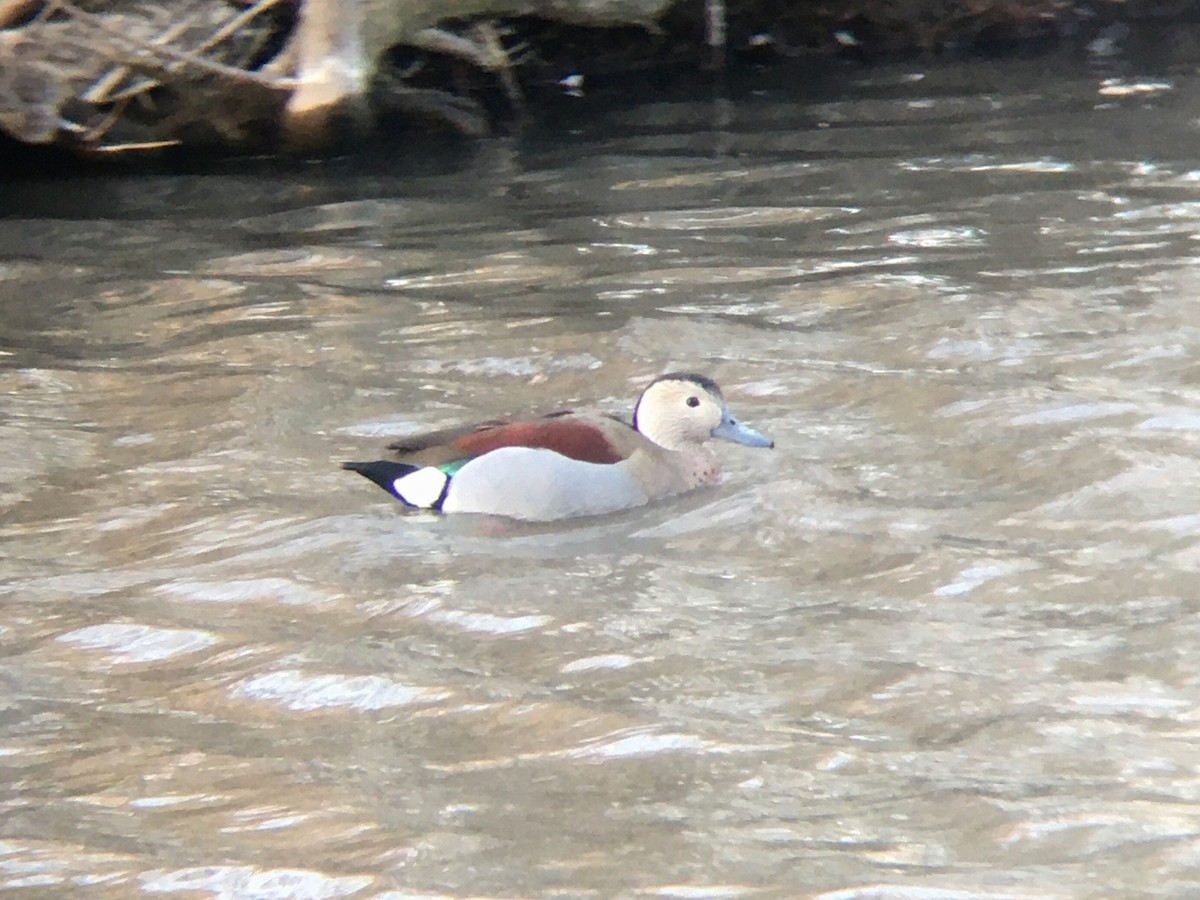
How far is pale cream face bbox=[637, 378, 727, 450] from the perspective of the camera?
6129 mm

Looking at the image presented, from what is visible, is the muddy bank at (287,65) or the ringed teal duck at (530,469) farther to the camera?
the muddy bank at (287,65)

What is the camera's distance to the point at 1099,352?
7059 mm

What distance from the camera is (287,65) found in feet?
37.2

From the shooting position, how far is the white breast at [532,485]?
5.62 meters

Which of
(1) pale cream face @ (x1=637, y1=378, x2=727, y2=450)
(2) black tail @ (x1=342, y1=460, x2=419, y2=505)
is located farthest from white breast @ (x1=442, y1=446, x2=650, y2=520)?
(1) pale cream face @ (x1=637, y1=378, x2=727, y2=450)

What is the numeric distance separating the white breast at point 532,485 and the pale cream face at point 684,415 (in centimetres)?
44

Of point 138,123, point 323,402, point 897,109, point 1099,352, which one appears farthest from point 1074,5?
point 323,402

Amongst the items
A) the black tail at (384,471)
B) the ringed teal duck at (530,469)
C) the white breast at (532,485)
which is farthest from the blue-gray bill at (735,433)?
the black tail at (384,471)

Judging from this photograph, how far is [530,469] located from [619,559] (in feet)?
1.50

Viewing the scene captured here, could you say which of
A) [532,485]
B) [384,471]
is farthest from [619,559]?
[384,471]

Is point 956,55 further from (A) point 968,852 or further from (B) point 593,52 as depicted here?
(A) point 968,852

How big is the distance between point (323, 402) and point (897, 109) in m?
7.25

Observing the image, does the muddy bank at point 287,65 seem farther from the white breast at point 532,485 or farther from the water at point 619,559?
the white breast at point 532,485

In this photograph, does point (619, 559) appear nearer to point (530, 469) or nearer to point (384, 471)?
point (530, 469)
